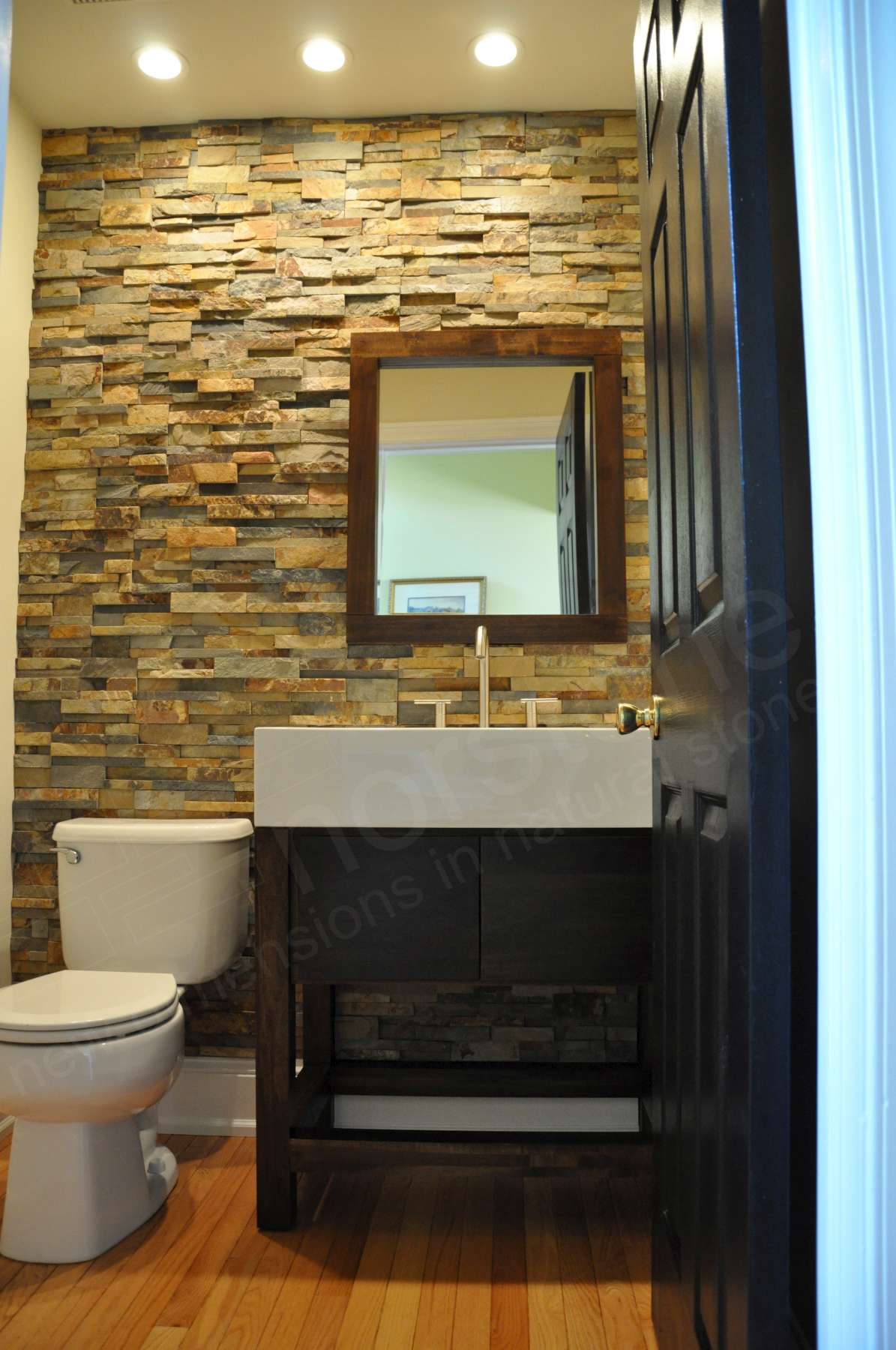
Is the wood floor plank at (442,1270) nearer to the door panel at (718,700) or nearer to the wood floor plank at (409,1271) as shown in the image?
the wood floor plank at (409,1271)

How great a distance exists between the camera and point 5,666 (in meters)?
2.45

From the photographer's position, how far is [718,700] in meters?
0.88

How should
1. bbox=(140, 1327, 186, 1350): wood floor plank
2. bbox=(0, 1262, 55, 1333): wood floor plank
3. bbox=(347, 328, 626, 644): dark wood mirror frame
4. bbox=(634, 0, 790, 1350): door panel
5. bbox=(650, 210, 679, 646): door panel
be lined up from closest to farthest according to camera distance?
bbox=(634, 0, 790, 1350): door panel
bbox=(650, 210, 679, 646): door panel
bbox=(140, 1327, 186, 1350): wood floor plank
bbox=(0, 1262, 55, 1333): wood floor plank
bbox=(347, 328, 626, 644): dark wood mirror frame

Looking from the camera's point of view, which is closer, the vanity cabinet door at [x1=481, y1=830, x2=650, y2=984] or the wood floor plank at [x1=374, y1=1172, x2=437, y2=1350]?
the wood floor plank at [x1=374, y1=1172, x2=437, y2=1350]

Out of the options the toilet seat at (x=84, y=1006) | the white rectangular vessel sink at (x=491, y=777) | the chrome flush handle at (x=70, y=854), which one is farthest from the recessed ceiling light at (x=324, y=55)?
the toilet seat at (x=84, y=1006)

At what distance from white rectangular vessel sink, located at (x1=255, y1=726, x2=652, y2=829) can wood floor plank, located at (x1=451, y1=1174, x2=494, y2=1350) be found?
0.79 meters

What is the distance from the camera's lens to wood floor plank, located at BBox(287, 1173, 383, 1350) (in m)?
1.52

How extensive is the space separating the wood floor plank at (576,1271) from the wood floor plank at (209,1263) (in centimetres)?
61

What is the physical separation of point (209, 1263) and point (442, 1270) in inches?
16.7

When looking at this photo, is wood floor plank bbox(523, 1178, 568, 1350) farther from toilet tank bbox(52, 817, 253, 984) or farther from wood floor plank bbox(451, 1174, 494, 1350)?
toilet tank bbox(52, 817, 253, 984)

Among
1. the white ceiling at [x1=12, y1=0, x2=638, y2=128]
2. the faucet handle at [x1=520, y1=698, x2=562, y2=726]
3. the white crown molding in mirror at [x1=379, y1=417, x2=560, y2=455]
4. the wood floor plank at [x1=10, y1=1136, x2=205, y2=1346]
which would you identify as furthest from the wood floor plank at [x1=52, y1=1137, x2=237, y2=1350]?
the white ceiling at [x1=12, y1=0, x2=638, y2=128]

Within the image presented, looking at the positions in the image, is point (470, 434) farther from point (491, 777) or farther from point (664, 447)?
point (664, 447)

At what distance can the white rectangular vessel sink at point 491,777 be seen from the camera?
1806 millimetres

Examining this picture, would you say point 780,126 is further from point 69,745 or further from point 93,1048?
point 69,745
